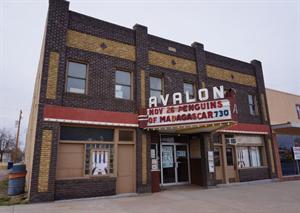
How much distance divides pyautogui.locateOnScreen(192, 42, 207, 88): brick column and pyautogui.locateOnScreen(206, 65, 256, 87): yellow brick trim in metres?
0.52

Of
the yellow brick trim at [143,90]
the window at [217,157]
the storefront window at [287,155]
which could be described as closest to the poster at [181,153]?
the window at [217,157]

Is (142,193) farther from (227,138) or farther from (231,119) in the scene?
(227,138)

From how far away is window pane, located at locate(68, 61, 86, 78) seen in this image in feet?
34.9

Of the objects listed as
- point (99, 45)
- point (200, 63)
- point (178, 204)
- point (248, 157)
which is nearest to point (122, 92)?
point (99, 45)

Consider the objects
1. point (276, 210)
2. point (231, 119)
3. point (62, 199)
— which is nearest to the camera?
point (276, 210)

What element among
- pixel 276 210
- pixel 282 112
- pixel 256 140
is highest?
pixel 282 112

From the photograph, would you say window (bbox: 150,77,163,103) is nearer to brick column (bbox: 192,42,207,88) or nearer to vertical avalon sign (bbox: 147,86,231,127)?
vertical avalon sign (bbox: 147,86,231,127)

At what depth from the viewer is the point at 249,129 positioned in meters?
15.7

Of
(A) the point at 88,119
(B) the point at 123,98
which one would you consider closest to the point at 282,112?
(B) the point at 123,98

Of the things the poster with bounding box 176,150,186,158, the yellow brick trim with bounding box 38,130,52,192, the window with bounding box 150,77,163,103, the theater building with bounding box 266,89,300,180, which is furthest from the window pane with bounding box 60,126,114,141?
the theater building with bounding box 266,89,300,180

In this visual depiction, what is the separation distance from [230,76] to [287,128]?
5838 mm

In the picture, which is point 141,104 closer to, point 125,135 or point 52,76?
point 125,135

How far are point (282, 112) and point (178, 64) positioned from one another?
411 inches

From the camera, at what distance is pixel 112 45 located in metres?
11.7
